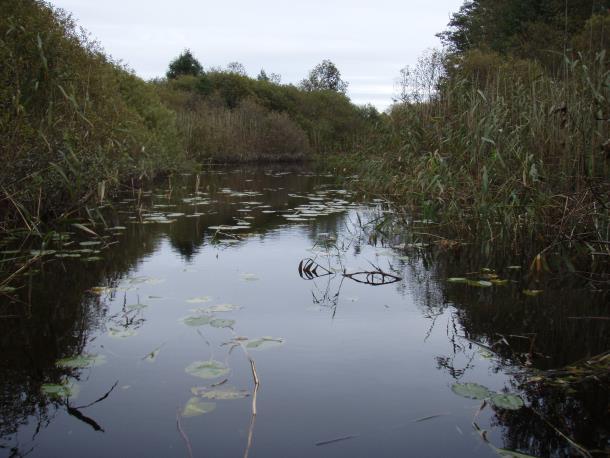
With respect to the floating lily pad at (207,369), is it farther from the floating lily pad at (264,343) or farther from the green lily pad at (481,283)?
the green lily pad at (481,283)

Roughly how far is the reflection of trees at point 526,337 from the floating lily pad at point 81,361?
1.84m

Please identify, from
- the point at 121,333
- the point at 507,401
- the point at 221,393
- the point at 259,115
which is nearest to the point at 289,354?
the point at 221,393

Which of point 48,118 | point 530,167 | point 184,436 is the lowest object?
point 184,436

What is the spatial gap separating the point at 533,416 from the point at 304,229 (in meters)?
5.41

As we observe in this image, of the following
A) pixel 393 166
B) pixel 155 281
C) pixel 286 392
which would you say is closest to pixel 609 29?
pixel 393 166

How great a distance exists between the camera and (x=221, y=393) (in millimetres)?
2711

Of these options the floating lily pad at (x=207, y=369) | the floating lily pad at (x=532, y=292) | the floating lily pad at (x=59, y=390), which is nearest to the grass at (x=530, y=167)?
the floating lily pad at (x=532, y=292)

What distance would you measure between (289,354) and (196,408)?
31.8 inches

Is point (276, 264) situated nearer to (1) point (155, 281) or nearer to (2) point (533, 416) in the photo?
(1) point (155, 281)

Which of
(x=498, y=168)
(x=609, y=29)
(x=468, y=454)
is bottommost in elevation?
(x=468, y=454)

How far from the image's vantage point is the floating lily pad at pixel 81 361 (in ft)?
9.89

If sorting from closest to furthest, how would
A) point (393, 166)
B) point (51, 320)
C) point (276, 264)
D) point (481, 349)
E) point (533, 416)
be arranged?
point (533, 416) < point (481, 349) < point (51, 320) < point (276, 264) < point (393, 166)

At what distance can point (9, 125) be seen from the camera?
505 centimetres

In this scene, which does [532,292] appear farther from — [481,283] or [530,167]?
[530,167]
